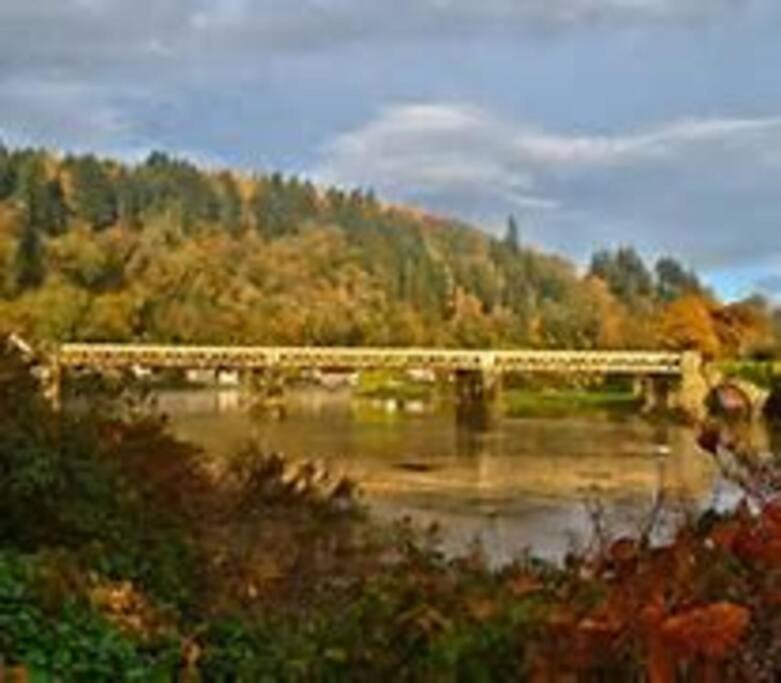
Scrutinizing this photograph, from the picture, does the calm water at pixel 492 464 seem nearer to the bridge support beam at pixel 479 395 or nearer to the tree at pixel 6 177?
the bridge support beam at pixel 479 395

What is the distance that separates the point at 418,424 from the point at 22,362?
62501 mm

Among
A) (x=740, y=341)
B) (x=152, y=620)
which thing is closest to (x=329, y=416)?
(x=740, y=341)

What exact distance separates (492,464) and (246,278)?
81489 mm

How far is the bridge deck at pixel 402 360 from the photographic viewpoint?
8225 centimetres

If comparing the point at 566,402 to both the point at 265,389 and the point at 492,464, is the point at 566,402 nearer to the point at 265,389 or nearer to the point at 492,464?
the point at 265,389

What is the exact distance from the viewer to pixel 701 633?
5.54m

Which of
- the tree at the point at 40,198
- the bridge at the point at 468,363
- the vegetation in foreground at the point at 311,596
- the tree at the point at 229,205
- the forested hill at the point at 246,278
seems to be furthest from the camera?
the tree at the point at 229,205

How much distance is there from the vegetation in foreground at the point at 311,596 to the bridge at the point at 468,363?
2544 inches

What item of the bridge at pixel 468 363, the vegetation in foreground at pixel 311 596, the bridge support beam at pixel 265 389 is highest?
the bridge at pixel 468 363

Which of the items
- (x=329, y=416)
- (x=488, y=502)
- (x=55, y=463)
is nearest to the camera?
(x=55, y=463)

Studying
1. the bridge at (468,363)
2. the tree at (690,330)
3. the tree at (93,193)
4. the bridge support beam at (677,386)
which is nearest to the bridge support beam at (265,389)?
the bridge at (468,363)

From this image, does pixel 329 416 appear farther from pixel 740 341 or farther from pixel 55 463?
pixel 55 463

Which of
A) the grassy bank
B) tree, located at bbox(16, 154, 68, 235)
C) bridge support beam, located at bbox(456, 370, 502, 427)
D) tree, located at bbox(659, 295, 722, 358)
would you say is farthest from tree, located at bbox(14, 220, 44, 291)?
tree, located at bbox(659, 295, 722, 358)

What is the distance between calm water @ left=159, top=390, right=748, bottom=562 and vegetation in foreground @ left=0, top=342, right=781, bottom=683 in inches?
166
